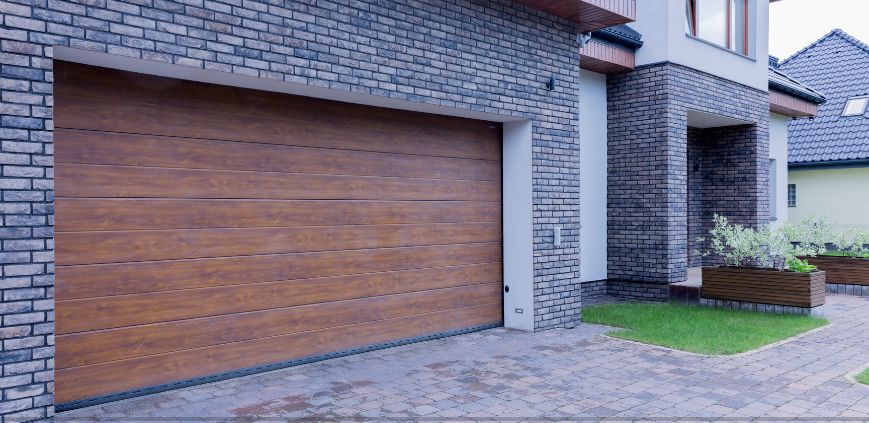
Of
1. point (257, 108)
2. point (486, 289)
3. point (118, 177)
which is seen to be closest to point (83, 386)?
point (118, 177)

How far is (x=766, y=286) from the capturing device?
9.44 metres

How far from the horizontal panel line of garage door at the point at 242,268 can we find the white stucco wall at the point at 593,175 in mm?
3414

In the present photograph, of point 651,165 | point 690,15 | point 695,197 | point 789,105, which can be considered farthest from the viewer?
point 789,105

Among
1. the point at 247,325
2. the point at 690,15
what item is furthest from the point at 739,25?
the point at 247,325

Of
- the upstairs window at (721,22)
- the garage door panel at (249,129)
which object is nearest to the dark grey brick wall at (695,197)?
the upstairs window at (721,22)

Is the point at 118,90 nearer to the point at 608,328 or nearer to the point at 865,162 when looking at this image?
the point at 608,328

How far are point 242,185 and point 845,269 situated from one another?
10879mm

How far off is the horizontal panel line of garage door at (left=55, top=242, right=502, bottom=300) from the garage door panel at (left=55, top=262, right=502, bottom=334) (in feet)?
0.18

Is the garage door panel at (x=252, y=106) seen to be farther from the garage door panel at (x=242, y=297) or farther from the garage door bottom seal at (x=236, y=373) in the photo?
the garage door bottom seal at (x=236, y=373)

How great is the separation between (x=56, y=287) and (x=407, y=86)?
3536mm

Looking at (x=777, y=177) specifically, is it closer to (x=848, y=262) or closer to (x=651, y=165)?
(x=848, y=262)

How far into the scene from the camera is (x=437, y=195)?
7633mm

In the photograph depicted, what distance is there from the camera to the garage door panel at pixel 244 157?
5051 millimetres

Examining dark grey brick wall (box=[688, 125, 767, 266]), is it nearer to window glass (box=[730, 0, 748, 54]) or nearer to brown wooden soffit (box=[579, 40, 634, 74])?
window glass (box=[730, 0, 748, 54])
